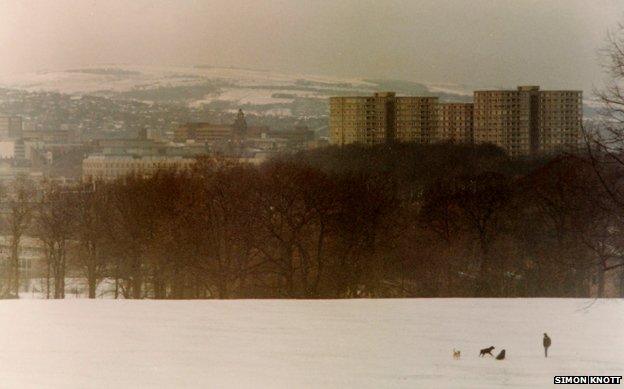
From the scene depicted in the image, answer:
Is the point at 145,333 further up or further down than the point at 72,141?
further down

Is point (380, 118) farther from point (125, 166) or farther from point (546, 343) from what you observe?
point (546, 343)

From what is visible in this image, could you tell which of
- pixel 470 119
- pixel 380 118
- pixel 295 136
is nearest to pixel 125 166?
pixel 295 136

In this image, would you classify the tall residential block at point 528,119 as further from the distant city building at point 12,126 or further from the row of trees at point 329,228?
the distant city building at point 12,126

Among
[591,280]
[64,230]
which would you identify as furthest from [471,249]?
[64,230]

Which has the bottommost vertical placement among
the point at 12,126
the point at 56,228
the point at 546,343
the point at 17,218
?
the point at 546,343

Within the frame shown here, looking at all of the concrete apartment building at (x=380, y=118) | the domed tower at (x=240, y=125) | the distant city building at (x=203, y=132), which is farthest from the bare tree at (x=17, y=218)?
the concrete apartment building at (x=380, y=118)

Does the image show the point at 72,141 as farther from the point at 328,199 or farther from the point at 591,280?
the point at 591,280

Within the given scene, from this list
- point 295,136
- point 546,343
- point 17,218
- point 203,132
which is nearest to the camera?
point 546,343
